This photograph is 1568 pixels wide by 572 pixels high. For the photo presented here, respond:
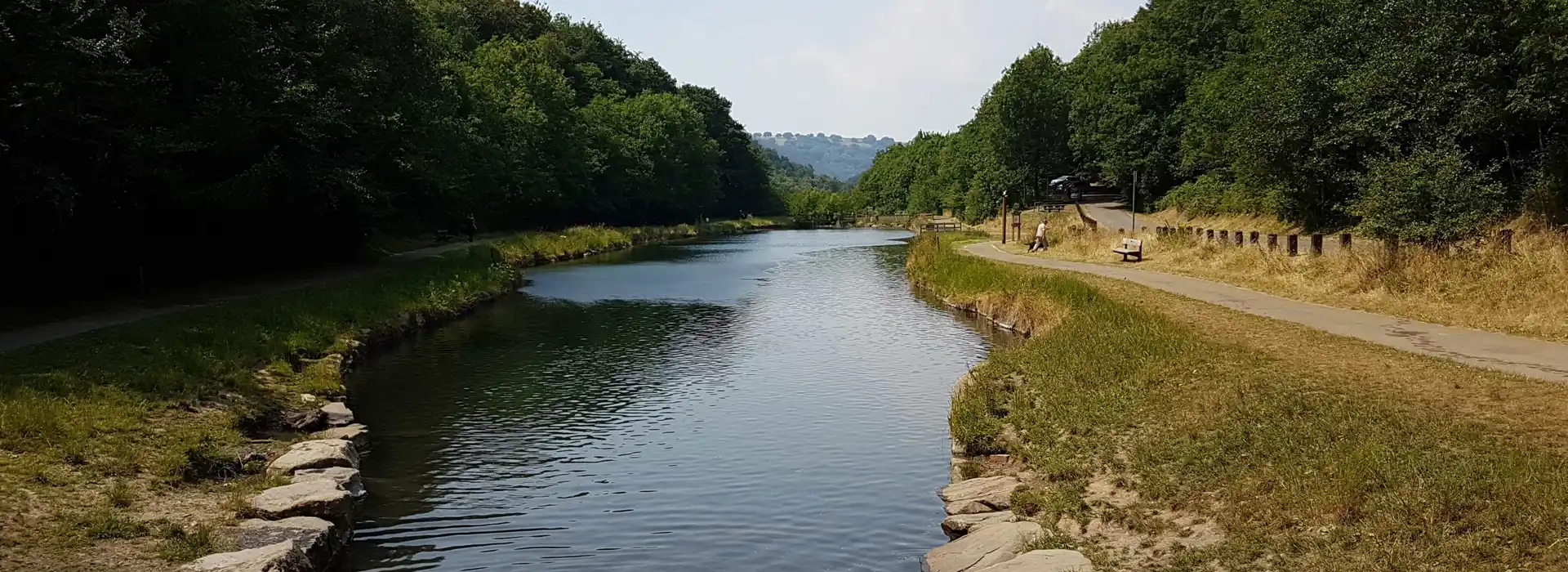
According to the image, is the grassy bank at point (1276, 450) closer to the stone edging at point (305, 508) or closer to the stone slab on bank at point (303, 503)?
the stone edging at point (305, 508)

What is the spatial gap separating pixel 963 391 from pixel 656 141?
8992 cm

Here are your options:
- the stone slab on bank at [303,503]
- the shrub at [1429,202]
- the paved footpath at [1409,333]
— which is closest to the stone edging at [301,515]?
the stone slab on bank at [303,503]

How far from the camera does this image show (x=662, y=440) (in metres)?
17.0

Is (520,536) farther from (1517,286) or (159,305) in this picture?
(1517,286)

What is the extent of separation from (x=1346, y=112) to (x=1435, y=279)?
19991 millimetres

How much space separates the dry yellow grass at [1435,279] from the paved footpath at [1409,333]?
556 mm

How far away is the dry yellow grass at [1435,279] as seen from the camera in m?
18.5

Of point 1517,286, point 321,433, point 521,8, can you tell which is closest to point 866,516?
point 321,433

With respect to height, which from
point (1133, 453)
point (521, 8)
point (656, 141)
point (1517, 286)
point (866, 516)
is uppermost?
point (521, 8)

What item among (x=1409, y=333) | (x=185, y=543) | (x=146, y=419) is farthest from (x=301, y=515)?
(x=1409, y=333)

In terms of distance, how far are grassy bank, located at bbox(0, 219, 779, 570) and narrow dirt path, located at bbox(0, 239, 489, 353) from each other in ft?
2.36

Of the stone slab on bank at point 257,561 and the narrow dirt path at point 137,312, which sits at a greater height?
the narrow dirt path at point 137,312

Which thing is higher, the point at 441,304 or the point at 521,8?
the point at 521,8

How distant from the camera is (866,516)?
12766 mm
